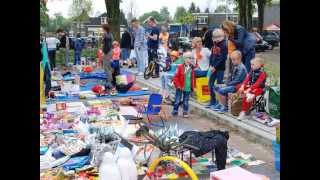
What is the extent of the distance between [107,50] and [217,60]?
67.3 inches

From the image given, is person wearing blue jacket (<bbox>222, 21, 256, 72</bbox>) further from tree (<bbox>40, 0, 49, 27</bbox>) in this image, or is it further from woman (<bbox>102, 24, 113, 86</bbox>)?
tree (<bbox>40, 0, 49, 27</bbox>)

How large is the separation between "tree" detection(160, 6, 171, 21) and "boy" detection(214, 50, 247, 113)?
1015 millimetres

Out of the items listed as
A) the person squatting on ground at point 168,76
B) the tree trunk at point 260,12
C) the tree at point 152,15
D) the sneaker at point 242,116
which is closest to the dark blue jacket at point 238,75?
the sneaker at point 242,116

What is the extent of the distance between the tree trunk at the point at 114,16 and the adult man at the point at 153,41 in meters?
0.40

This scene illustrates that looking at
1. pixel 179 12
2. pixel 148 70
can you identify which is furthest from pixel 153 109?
pixel 148 70

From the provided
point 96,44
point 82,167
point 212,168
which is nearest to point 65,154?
point 82,167

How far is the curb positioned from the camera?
4.09m

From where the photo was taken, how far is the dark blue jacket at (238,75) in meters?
4.86

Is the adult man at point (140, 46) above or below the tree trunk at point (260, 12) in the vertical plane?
below

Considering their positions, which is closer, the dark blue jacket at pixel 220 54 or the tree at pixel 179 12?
the dark blue jacket at pixel 220 54

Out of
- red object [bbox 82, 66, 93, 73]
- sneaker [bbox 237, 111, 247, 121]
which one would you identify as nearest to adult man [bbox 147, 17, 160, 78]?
red object [bbox 82, 66, 93, 73]

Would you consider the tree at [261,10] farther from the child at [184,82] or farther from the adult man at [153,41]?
the adult man at [153,41]
